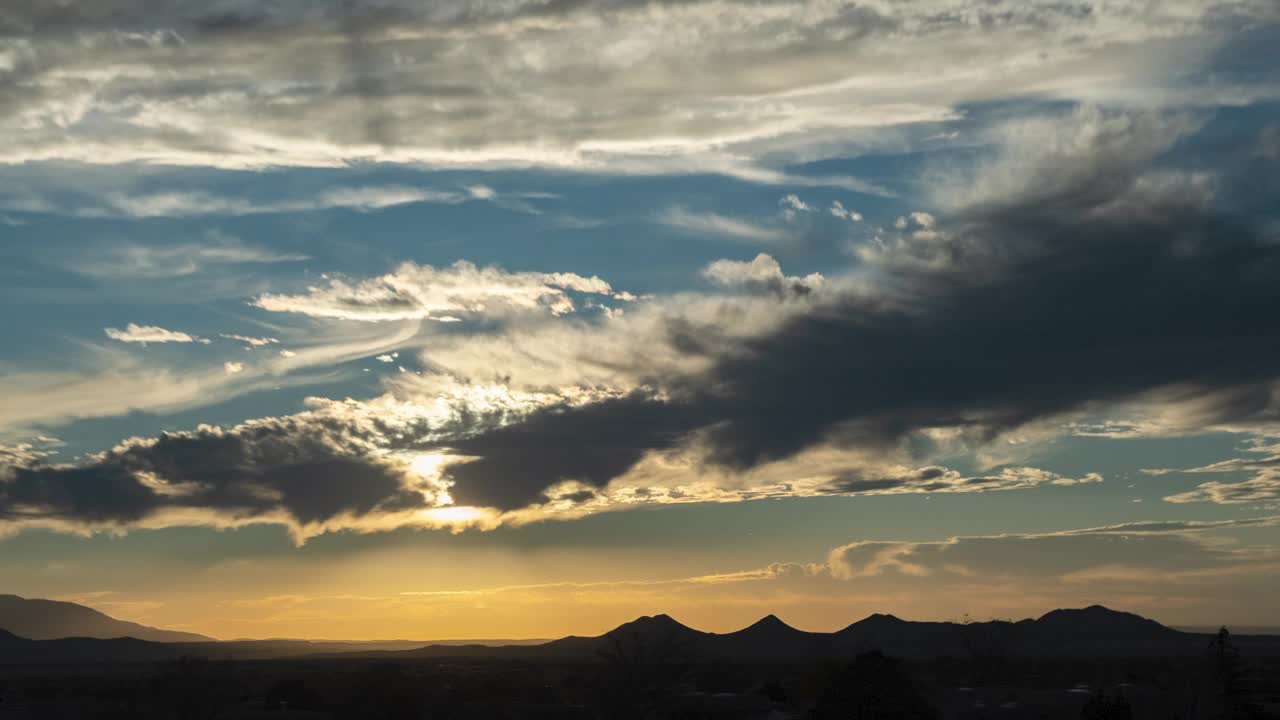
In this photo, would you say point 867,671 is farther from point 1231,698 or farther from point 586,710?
point 1231,698

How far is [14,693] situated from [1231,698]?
6376 inches

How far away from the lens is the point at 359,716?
367 ft

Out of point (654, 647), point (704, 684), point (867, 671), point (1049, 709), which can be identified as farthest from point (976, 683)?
point (867, 671)

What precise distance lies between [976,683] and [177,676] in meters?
103

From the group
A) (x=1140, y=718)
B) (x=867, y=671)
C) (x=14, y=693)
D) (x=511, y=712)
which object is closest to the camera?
(x=867, y=671)

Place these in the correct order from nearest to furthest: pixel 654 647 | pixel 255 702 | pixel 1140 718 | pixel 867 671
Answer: pixel 867 671
pixel 1140 718
pixel 654 647
pixel 255 702

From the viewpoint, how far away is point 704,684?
163 metres

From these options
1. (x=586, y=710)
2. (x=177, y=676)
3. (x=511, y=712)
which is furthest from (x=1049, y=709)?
(x=177, y=676)

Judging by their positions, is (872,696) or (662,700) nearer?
(872,696)

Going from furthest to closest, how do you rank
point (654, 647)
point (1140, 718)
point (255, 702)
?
point (255, 702) < point (654, 647) < point (1140, 718)

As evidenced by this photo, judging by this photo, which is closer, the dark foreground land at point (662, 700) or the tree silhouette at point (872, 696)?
the tree silhouette at point (872, 696)

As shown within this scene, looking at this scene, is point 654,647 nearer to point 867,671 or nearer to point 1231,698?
point 867,671

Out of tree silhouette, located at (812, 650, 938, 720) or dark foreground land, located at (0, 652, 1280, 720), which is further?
dark foreground land, located at (0, 652, 1280, 720)

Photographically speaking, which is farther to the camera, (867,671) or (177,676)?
(177,676)
